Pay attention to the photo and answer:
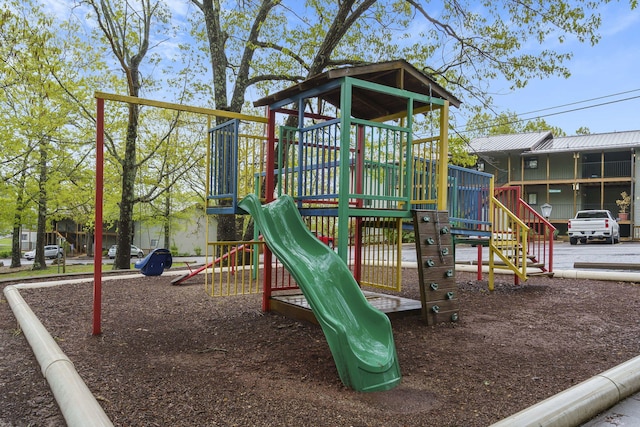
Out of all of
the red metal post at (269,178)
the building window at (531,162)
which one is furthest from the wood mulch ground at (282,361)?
the building window at (531,162)

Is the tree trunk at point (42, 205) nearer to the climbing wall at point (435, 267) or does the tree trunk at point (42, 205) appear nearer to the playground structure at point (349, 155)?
the playground structure at point (349, 155)

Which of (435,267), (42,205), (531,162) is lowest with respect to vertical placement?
(435,267)

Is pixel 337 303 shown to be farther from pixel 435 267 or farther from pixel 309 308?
pixel 435 267

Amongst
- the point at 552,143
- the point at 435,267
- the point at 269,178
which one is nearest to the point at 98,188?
the point at 269,178

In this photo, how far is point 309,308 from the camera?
18.4ft

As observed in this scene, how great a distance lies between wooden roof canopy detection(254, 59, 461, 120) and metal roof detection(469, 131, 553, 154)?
26294mm

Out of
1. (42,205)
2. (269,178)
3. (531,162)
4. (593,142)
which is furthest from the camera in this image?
(531,162)

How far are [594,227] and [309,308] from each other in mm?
23404

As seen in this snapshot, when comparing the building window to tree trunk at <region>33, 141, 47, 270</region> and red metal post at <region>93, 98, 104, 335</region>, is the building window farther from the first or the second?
red metal post at <region>93, 98, 104, 335</region>

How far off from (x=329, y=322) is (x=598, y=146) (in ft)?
→ 107

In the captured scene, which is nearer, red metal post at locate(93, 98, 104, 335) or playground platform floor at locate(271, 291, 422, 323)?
red metal post at locate(93, 98, 104, 335)

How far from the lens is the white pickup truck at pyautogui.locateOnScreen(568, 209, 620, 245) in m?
23.7

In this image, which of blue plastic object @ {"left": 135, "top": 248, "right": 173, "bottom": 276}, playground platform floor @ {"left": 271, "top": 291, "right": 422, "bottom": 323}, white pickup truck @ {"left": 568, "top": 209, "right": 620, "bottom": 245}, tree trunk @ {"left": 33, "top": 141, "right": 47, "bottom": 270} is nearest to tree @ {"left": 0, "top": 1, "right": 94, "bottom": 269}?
tree trunk @ {"left": 33, "top": 141, "right": 47, "bottom": 270}

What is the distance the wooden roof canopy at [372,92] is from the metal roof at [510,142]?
26294 mm
